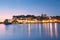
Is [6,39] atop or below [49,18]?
below

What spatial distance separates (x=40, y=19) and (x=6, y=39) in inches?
87.7

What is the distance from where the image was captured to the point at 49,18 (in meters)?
6.05

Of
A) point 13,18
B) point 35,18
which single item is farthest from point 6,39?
point 35,18

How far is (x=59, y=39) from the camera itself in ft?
13.6

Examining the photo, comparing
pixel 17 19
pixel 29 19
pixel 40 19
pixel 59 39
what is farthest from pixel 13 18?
pixel 59 39

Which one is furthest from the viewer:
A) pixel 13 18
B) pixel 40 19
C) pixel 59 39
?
pixel 40 19

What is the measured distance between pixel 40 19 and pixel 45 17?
0.24m

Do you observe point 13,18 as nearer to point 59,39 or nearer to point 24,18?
point 24,18

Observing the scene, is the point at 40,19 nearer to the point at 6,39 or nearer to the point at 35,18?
the point at 35,18

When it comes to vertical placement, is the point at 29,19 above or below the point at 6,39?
above

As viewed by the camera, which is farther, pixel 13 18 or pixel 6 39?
pixel 13 18

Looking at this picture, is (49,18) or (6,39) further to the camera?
(49,18)

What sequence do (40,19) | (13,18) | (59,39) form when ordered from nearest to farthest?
(59,39)
(13,18)
(40,19)

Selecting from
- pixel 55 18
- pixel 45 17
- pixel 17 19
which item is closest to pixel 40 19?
pixel 45 17
